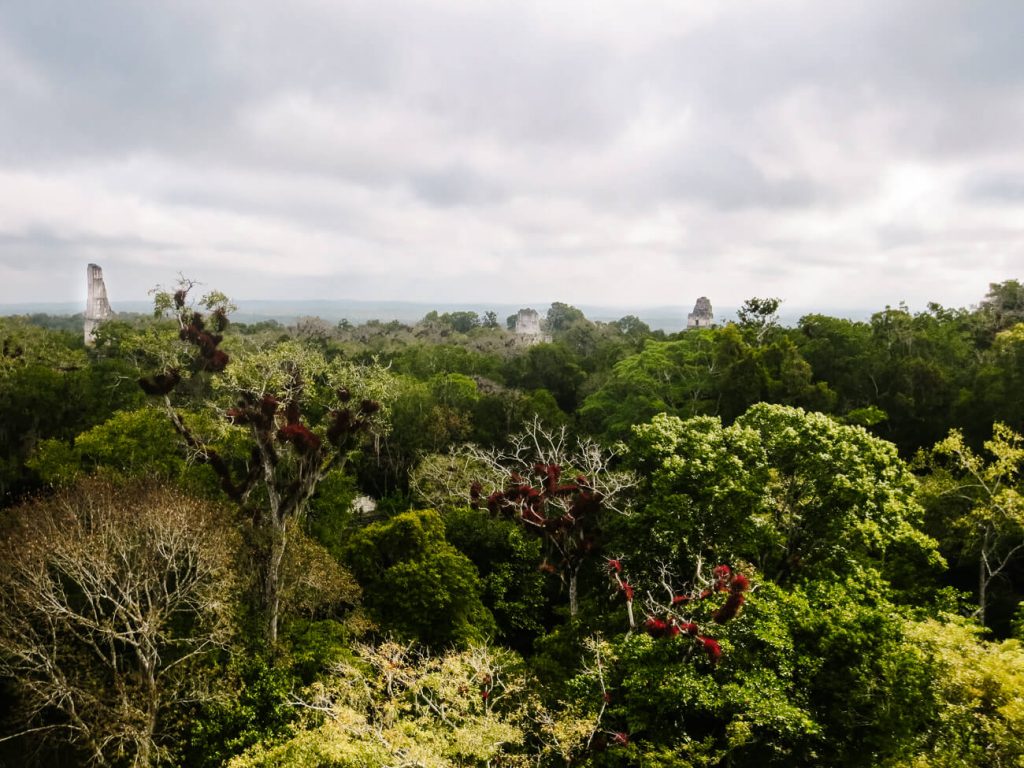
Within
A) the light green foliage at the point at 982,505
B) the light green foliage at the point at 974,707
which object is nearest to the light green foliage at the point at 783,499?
the light green foliage at the point at 982,505

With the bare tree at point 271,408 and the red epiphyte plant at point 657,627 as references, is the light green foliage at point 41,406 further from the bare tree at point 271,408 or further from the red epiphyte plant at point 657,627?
the red epiphyte plant at point 657,627

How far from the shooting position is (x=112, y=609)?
50.2 ft

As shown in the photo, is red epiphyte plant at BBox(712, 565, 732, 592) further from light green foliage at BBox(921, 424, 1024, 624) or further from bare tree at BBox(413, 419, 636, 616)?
light green foliage at BBox(921, 424, 1024, 624)

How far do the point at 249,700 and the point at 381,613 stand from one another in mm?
5561

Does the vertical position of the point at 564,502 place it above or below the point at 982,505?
below

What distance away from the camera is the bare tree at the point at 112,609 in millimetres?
13344

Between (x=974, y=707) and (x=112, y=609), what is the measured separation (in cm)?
1829

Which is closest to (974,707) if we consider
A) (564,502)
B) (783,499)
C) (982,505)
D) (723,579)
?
(723,579)

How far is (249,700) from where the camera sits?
44.8ft

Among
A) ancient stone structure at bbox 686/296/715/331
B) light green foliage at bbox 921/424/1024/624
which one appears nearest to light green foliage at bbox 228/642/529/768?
light green foliage at bbox 921/424/1024/624

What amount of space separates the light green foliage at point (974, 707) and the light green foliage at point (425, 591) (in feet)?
39.1

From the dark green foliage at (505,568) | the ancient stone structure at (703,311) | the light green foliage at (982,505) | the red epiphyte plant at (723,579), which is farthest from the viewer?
the ancient stone structure at (703,311)

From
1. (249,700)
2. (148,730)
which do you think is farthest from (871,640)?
(148,730)

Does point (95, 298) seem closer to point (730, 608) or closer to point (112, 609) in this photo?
point (112, 609)
